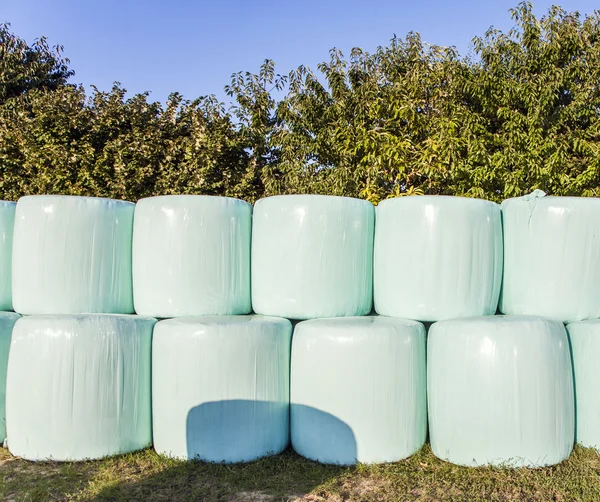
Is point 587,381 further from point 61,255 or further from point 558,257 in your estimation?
point 61,255

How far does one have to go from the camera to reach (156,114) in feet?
23.0

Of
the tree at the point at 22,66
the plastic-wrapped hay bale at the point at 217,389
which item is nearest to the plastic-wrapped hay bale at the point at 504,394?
the plastic-wrapped hay bale at the point at 217,389

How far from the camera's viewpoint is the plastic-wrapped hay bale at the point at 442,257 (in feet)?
8.41

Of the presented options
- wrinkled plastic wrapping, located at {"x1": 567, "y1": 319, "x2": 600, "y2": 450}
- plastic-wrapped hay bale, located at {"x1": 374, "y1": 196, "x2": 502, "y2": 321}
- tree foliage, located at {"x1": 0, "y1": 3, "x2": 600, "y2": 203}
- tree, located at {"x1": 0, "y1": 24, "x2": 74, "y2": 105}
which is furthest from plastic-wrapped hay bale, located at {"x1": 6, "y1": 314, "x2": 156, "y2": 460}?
tree, located at {"x1": 0, "y1": 24, "x2": 74, "y2": 105}

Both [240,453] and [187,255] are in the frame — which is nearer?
[240,453]

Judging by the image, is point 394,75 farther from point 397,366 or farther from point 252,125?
point 397,366

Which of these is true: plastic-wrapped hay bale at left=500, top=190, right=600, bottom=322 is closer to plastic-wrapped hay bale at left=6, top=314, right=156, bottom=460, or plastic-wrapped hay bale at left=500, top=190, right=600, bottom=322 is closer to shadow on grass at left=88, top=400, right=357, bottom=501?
shadow on grass at left=88, top=400, right=357, bottom=501

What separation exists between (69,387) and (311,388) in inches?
43.0

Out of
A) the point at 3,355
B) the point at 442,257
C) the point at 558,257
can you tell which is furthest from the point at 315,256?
the point at 3,355

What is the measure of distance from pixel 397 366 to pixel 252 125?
466 cm

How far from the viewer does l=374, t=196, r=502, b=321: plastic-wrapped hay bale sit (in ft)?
8.41

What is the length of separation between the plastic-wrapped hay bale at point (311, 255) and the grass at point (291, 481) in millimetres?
743

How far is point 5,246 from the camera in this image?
287cm

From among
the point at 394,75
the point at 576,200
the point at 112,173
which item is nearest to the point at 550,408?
the point at 576,200
